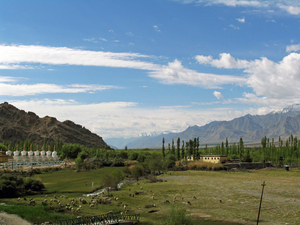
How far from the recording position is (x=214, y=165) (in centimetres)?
10625

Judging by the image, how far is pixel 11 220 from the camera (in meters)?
31.9

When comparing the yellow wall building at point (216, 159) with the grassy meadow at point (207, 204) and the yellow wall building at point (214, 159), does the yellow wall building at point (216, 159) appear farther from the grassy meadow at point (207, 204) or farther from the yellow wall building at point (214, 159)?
the grassy meadow at point (207, 204)

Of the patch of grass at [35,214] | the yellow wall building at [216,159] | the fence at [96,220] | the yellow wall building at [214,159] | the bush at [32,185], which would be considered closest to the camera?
the fence at [96,220]

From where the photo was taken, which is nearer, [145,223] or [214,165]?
[145,223]

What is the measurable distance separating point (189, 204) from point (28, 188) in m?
37.0

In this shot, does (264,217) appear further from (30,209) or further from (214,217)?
→ (30,209)

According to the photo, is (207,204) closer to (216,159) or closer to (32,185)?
(32,185)

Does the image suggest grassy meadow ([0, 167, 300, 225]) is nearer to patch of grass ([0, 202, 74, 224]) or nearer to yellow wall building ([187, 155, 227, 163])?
patch of grass ([0, 202, 74, 224])

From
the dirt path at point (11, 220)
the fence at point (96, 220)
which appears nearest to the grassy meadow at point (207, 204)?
the dirt path at point (11, 220)

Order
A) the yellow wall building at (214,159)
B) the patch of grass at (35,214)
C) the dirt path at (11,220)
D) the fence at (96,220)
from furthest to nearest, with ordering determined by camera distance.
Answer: the yellow wall building at (214,159)
the patch of grass at (35,214)
the fence at (96,220)
the dirt path at (11,220)

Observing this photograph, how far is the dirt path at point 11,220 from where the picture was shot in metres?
31.2

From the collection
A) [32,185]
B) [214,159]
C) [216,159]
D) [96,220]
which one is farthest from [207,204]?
[214,159]

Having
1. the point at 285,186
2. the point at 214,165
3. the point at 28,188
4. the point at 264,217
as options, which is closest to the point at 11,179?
the point at 28,188

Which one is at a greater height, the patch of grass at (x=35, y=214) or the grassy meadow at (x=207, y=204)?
the patch of grass at (x=35, y=214)
